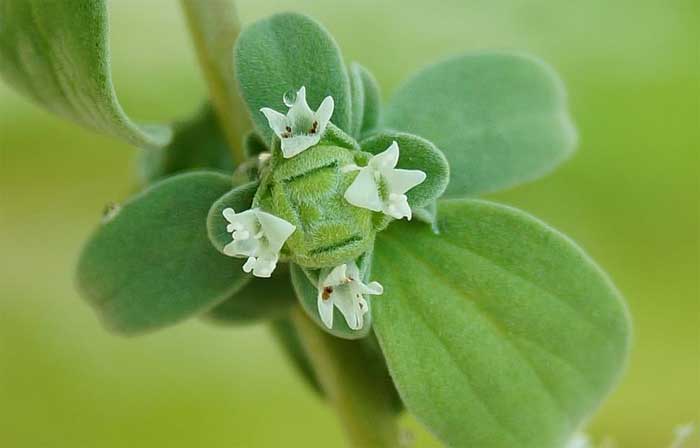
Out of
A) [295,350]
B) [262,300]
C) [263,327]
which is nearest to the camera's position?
[262,300]

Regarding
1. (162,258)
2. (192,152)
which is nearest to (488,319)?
(162,258)

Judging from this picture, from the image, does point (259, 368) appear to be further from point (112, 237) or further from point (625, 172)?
point (112, 237)

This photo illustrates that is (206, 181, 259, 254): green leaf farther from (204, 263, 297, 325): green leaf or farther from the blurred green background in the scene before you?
the blurred green background

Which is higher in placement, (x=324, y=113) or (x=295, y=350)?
(x=324, y=113)

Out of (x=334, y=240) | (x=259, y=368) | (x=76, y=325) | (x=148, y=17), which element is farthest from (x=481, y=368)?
(x=148, y=17)

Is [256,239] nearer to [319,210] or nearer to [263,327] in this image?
[319,210]

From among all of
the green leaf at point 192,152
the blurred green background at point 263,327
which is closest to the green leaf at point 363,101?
the green leaf at point 192,152

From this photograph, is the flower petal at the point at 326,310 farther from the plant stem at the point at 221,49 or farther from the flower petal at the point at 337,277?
the plant stem at the point at 221,49
